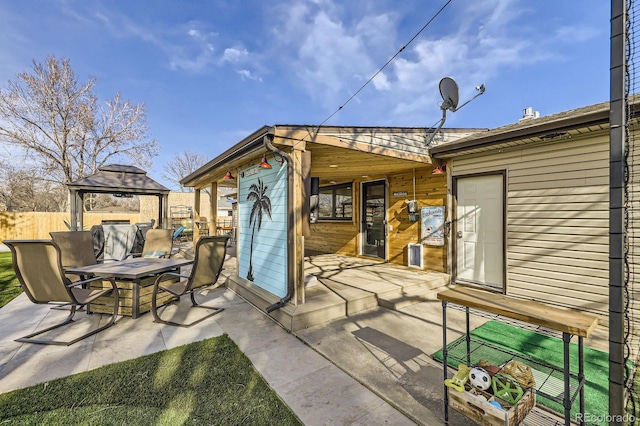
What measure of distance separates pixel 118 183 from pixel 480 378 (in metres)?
9.58

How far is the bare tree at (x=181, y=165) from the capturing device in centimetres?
2920

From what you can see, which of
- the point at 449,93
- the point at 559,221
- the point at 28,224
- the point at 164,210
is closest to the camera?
the point at 559,221

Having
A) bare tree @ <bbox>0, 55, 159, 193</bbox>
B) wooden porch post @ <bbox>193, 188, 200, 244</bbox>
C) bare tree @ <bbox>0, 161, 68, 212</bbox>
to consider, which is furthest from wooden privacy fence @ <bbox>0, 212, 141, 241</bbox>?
wooden porch post @ <bbox>193, 188, 200, 244</bbox>

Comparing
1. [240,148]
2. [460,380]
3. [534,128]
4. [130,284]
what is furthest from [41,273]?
[534,128]

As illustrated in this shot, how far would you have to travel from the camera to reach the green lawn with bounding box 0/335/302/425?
187 cm

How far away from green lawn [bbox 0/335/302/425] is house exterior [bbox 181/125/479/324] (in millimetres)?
1247

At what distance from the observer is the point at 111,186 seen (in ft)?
25.6

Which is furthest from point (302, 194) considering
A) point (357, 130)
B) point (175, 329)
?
point (175, 329)

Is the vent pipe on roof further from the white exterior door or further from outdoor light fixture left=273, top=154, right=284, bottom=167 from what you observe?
outdoor light fixture left=273, top=154, right=284, bottom=167

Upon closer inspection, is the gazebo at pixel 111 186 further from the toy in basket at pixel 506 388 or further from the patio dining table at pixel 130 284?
the toy in basket at pixel 506 388

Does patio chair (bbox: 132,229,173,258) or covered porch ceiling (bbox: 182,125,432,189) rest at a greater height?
covered porch ceiling (bbox: 182,125,432,189)

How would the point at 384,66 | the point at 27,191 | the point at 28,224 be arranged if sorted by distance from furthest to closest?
1. the point at 27,191
2. the point at 28,224
3. the point at 384,66

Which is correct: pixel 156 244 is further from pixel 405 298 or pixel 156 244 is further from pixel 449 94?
pixel 449 94

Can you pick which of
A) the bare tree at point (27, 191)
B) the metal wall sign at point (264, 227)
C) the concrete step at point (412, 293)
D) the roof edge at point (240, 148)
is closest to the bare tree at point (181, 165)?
the bare tree at point (27, 191)
